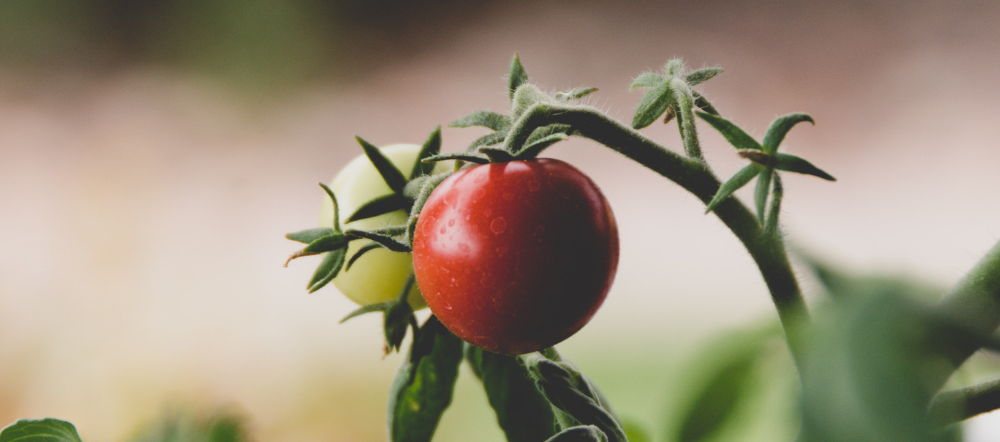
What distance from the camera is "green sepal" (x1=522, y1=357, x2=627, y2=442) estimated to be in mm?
280

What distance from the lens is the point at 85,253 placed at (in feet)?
5.11

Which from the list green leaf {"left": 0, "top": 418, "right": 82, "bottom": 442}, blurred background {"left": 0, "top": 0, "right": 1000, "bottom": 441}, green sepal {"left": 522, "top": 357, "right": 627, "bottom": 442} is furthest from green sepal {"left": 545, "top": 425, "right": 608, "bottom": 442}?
blurred background {"left": 0, "top": 0, "right": 1000, "bottom": 441}

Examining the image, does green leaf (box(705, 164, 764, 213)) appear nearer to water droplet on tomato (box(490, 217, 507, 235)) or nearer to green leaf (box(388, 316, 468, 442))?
water droplet on tomato (box(490, 217, 507, 235))

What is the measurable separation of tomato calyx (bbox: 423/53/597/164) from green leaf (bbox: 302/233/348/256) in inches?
2.1

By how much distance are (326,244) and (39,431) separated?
0.59 feet

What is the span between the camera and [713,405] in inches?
13.8

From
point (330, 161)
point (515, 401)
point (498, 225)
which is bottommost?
point (515, 401)

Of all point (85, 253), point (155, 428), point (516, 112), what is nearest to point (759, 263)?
point (516, 112)

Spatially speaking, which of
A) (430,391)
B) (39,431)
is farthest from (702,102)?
(39,431)

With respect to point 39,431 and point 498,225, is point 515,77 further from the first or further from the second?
point 39,431

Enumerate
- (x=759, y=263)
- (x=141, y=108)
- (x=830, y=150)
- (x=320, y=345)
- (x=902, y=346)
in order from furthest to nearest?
Answer: (x=141, y=108)
(x=320, y=345)
(x=830, y=150)
(x=759, y=263)
(x=902, y=346)

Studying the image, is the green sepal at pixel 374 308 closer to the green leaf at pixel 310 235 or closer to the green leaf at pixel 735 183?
the green leaf at pixel 310 235

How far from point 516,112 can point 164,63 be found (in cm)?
173

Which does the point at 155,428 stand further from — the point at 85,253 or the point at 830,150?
the point at 85,253
